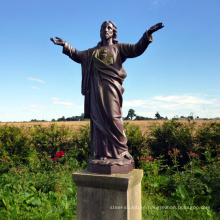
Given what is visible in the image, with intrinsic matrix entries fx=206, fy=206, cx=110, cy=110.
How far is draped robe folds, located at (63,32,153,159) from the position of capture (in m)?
3.16

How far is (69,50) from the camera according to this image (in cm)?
355

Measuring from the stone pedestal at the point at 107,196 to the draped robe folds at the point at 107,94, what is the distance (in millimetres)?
375

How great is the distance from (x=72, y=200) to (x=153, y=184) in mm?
2105

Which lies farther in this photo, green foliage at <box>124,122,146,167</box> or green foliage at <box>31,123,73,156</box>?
green foliage at <box>31,123,73,156</box>

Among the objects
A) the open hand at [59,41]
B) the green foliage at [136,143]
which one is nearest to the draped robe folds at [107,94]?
the open hand at [59,41]

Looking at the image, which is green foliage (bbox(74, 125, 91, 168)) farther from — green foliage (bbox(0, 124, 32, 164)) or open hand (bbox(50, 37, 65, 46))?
open hand (bbox(50, 37, 65, 46))

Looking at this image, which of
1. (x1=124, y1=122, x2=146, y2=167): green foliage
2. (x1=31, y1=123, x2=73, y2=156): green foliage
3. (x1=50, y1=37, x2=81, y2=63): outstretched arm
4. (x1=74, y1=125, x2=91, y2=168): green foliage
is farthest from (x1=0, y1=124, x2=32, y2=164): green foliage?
(x1=50, y1=37, x2=81, y2=63): outstretched arm

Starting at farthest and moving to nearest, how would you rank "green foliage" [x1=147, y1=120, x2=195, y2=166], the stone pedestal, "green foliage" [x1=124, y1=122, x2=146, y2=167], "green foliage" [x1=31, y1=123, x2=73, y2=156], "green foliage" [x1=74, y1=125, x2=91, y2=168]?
"green foliage" [x1=31, y1=123, x2=73, y2=156] < "green foliage" [x1=74, y1=125, x2=91, y2=168] < "green foliage" [x1=124, y1=122, x2=146, y2=167] < "green foliage" [x1=147, y1=120, x2=195, y2=166] < the stone pedestal

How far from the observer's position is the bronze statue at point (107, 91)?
3150 mm

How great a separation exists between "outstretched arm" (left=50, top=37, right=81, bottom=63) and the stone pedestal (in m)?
1.93

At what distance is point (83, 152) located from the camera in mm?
7340

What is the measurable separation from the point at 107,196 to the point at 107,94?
4.89ft

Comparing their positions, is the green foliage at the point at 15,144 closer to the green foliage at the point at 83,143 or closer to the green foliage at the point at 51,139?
the green foliage at the point at 51,139

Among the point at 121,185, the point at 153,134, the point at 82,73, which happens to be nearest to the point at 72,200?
the point at 121,185
